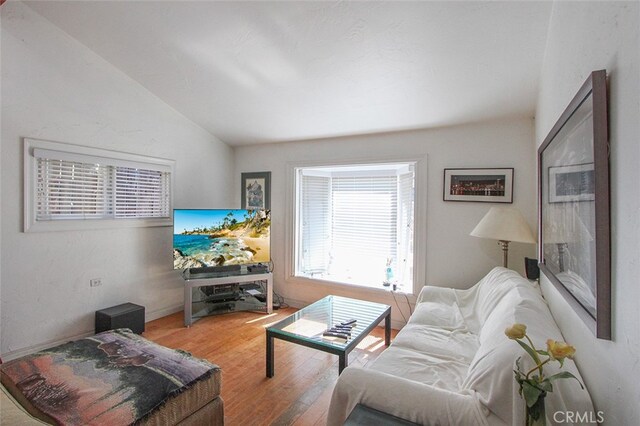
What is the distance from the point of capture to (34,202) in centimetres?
268

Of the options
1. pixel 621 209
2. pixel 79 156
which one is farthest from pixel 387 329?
pixel 79 156

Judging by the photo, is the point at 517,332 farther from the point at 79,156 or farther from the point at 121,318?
the point at 79,156

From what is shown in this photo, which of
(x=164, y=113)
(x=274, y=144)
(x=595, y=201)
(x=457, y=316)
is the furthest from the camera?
(x=274, y=144)

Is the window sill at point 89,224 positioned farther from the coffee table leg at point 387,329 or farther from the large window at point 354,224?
the coffee table leg at point 387,329

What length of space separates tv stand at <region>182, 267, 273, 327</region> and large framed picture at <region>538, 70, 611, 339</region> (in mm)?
3048

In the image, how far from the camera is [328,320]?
2631 millimetres

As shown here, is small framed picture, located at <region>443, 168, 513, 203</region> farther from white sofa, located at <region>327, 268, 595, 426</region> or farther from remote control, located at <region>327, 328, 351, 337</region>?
remote control, located at <region>327, 328, 351, 337</region>

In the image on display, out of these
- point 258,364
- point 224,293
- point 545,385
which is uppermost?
point 545,385

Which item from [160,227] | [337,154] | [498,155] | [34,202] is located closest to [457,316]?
[498,155]

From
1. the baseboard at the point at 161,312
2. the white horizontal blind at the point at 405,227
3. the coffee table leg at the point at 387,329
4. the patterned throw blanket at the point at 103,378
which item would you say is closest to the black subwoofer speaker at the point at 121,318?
the baseboard at the point at 161,312

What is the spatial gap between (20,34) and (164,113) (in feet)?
4.21

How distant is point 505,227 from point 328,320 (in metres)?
1.61

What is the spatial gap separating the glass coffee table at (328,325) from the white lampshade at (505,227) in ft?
3.60

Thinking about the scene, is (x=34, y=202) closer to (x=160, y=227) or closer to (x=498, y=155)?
(x=160, y=227)
